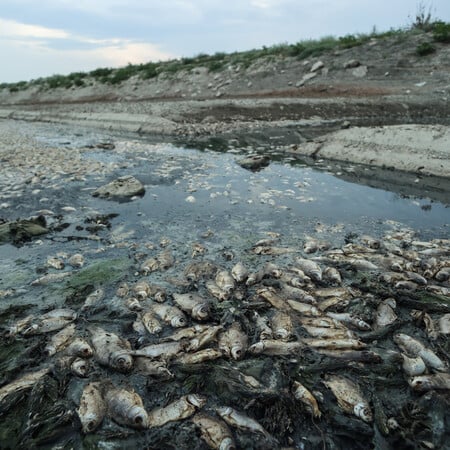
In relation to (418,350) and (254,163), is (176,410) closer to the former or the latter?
(418,350)

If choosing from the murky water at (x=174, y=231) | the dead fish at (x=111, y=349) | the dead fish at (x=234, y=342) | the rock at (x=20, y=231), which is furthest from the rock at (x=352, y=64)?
the dead fish at (x=111, y=349)

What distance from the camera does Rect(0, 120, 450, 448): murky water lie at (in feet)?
13.5

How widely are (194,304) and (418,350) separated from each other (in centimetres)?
306

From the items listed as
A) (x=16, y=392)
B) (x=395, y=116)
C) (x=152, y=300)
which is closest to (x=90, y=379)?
(x=16, y=392)

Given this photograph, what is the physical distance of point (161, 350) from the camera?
189 inches

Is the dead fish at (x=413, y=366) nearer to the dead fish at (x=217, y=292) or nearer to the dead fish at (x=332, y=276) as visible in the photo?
the dead fish at (x=332, y=276)

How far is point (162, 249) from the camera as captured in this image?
25.7 feet

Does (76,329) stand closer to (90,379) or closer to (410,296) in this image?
(90,379)

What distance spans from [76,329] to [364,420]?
3.85m

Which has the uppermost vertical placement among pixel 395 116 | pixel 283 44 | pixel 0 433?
pixel 283 44

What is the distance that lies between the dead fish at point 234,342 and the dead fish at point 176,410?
0.75 meters

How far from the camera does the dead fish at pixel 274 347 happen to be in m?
4.80

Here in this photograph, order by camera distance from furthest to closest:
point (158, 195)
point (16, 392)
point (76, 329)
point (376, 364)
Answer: point (158, 195) < point (76, 329) < point (376, 364) < point (16, 392)

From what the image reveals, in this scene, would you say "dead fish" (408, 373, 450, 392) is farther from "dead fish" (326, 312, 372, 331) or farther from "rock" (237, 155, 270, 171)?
"rock" (237, 155, 270, 171)
